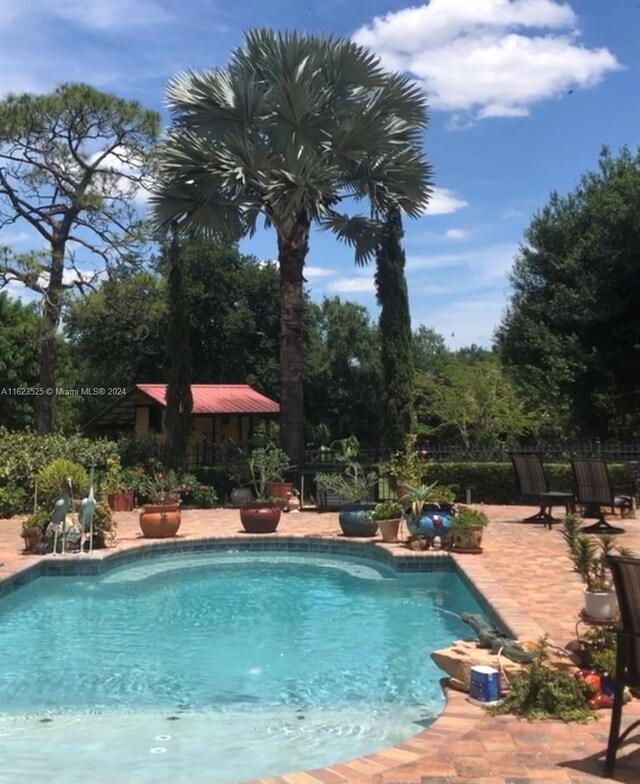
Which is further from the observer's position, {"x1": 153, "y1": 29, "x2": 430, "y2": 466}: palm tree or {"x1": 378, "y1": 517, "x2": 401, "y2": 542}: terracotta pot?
{"x1": 153, "y1": 29, "x2": 430, "y2": 466}: palm tree

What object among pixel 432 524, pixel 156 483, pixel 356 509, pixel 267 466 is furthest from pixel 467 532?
pixel 156 483

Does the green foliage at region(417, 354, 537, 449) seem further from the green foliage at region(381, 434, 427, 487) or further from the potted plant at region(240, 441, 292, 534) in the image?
the potted plant at region(240, 441, 292, 534)

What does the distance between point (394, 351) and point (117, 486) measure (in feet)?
21.1

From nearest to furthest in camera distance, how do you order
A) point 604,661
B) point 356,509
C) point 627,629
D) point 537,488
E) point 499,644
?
point 627,629 < point 604,661 < point 499,644 < point 356,509 < point 537,488

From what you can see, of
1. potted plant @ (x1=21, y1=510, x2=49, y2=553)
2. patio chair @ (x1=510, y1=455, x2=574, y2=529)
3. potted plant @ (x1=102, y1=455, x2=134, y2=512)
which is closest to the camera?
potted plant @ (x1=21, y1=510, x2=49, y2=553)

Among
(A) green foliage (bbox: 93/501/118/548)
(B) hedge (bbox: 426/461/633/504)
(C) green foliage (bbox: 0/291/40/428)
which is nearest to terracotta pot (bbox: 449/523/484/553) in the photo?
(A) green foliage (bbox: 93/501/118/548)

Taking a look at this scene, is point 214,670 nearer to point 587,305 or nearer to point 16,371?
point 587,305

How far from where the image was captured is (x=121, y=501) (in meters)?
16.2

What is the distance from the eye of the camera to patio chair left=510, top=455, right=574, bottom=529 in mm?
12859

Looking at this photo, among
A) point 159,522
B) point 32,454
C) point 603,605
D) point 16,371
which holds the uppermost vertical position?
point 16,371

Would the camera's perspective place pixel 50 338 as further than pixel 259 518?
Yes

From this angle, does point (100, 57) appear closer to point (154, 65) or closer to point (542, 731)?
point (154, 65)

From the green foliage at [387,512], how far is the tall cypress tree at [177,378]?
6.83 metres

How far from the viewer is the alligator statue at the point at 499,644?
15.7 feet
